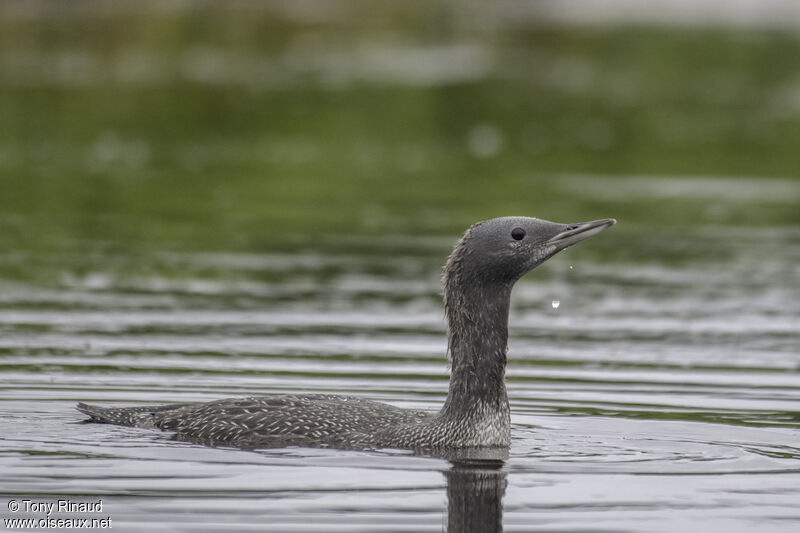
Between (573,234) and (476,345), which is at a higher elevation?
(573,234)

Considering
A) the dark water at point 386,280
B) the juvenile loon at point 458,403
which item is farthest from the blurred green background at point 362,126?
the juvenile loon at point 458,403

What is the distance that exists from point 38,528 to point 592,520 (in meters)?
2.54

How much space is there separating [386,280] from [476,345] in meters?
6.24

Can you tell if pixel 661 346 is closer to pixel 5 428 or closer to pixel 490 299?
pixel 490 299

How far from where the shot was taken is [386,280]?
15.6m

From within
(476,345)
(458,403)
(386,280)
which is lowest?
(458,403)

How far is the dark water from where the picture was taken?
836 centimetres

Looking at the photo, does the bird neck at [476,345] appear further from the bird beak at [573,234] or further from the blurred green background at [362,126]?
the blurred green background at [362,126]

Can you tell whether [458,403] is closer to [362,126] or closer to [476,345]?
[476,345]

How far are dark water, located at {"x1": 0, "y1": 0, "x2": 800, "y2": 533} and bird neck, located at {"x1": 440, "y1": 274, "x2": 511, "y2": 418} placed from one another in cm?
38

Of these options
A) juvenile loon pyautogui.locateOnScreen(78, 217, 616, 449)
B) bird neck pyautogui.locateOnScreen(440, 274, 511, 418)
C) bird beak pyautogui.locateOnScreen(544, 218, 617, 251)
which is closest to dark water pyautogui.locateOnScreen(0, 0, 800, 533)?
juvenile loon pyautogui.locateOnScreen(78, 217, 616, 449)

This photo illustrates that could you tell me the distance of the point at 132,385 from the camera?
430 inches

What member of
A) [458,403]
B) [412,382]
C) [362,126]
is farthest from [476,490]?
[362,126]

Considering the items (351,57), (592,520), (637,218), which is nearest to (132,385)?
(592,520)
